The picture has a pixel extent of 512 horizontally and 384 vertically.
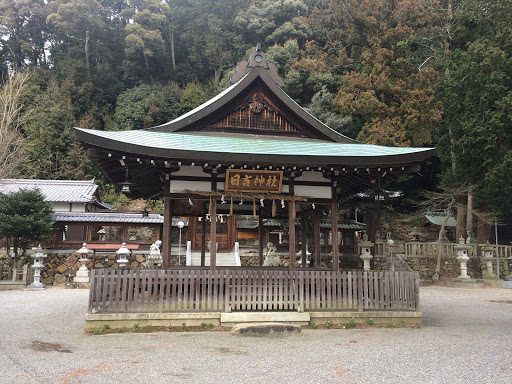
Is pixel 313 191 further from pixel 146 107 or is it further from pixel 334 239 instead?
pixel 146 107

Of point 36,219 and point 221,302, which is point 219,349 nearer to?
point 221,302

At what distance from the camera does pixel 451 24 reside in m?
28.9

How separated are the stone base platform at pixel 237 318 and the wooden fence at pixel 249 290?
0.58ft

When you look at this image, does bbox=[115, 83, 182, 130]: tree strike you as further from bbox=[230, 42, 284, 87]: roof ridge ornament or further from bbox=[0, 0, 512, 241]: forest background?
bbox=[230, 42, 284, 87]: roof ridge ornament

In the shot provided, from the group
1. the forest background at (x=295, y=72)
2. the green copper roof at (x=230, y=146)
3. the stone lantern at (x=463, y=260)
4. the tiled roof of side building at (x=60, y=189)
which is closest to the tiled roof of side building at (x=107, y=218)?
the tiled roof of side building at (x=60, y=189)

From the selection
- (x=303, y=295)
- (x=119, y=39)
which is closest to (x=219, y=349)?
(x=303, y=295)

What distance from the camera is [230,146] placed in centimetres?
879

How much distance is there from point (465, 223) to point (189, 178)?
23.1 meters

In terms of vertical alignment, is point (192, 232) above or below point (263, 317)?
above

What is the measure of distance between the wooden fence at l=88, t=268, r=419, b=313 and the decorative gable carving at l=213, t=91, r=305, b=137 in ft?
12.4

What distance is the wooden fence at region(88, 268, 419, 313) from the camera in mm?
8102

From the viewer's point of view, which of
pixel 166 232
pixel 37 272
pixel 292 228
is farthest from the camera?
pixel 37 272

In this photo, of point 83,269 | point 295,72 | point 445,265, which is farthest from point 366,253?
point 295,72

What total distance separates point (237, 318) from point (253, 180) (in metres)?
3.12
